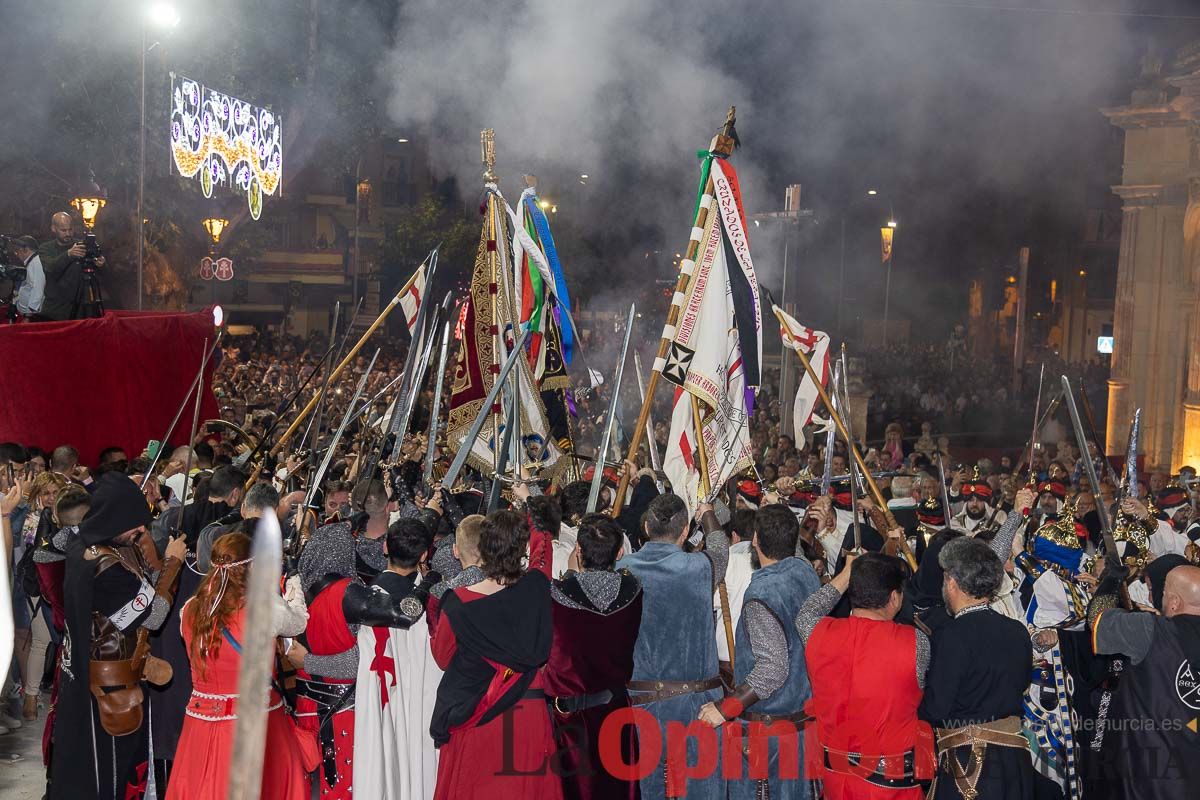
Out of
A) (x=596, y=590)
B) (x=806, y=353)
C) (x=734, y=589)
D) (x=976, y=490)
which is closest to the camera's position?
(x=596, y=590)

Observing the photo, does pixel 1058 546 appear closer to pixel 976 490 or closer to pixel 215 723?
pixel 976 490

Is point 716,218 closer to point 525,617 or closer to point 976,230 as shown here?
point 525,617

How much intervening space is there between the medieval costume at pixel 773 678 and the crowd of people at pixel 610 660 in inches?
0.5

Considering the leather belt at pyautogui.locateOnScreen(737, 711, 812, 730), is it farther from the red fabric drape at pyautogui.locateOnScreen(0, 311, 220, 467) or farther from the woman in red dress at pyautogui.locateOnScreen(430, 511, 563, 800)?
the red fabric drape at pyautogui.locateOnScreen(0, 311, 220, 467)

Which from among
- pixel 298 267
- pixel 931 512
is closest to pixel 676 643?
pixel 931 512

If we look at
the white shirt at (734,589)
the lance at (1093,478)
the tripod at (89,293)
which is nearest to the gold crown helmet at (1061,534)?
the lance at (1093,478)

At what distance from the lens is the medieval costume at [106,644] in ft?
16.6

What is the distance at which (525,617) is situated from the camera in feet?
15.8

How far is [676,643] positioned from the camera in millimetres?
5430

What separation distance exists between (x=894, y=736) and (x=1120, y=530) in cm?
378

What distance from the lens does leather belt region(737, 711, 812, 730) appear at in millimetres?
5273

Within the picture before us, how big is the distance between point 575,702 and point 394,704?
29.6 inches

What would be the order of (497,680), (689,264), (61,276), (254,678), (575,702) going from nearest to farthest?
(254,678) → (497,680) → (575,702) → (689,264) → (61,276)

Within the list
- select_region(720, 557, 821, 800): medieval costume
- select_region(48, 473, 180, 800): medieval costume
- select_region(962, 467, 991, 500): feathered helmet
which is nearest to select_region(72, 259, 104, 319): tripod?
select_region(48, 473, 180, 800): medieval costume
